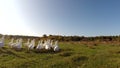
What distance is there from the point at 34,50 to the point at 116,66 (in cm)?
1299

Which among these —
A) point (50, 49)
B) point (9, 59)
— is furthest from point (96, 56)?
point (9, 59)

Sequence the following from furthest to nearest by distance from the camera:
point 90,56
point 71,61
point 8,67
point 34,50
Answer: point 34,50 < point 90,56 < point 71,61 < point 8,67

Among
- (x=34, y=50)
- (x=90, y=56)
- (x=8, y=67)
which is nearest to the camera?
(x=8, y=67)

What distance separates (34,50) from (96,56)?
9103 millimetres

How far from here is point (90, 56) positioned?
36281 millimetres

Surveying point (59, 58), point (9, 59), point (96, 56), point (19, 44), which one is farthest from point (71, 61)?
point (19, 44)

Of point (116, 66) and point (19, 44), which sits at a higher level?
point (19, 44)

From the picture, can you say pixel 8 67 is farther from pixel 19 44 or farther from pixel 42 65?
pixel 19 44

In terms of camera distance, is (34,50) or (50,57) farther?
(34,50)

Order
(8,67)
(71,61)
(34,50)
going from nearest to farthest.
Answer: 1. (8,67)
2. (71,61)
3. (34,50)

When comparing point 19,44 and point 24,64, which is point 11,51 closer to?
point 19,44

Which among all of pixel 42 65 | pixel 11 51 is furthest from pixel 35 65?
pixel 11 51

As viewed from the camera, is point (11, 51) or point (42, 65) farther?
point (11, 51)

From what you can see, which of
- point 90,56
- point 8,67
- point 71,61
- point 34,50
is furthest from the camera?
point 34,50
